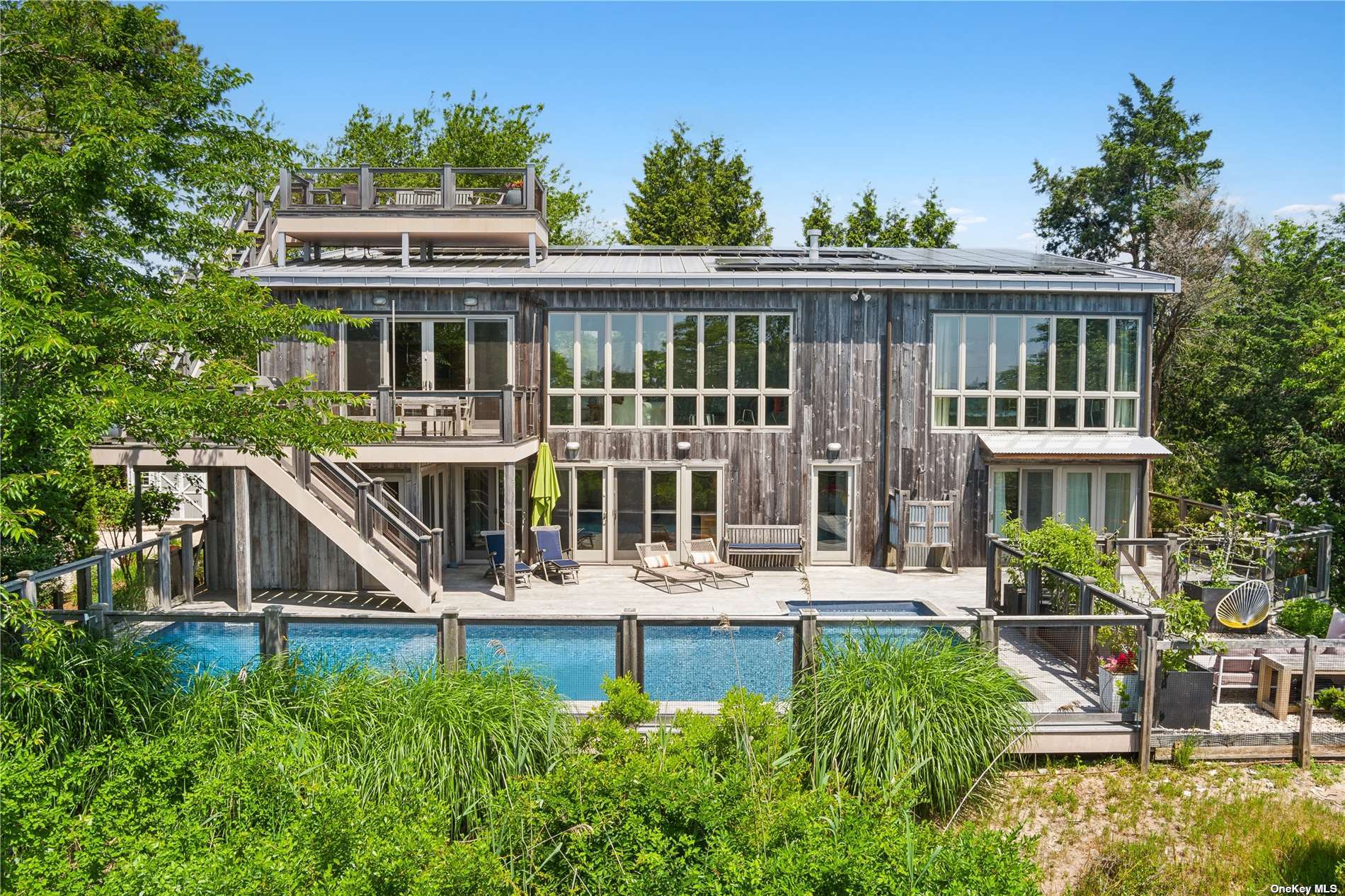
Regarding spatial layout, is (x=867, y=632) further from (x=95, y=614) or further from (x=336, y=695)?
(x=95, y=614)

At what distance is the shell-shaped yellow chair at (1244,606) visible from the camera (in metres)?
10.1

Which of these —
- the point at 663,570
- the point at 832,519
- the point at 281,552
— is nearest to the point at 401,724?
the point at 663,570

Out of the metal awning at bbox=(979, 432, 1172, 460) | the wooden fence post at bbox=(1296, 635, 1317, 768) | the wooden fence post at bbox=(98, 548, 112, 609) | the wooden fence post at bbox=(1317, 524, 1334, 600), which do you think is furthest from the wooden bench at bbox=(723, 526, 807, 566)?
the wooden fence post at bbox=(98, 548, 112, 609)

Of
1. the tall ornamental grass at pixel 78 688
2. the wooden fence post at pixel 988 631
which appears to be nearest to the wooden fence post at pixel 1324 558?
the wooden fence post at pixel 988 631

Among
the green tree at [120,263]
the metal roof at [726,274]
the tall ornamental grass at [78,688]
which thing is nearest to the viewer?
the tall ornamental grass at [78,688]

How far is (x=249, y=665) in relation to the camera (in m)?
6.93

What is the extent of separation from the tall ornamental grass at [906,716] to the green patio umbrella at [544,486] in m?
7.69

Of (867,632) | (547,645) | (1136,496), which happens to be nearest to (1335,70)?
(1136,496)

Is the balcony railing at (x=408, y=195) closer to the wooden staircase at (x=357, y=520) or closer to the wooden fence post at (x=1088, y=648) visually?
the wooden staircase at (x=357, y=520)

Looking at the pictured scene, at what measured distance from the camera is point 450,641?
7004 millimetres

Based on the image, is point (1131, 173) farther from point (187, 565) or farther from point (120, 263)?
point (120, 263)

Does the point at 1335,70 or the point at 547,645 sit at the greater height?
the point at 1335,70

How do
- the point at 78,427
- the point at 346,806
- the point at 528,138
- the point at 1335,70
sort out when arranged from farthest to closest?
the point at 528,138 → the point at 1335,70 → the point at 78,427 → the point at 346,806

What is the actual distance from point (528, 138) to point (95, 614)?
90.0 feet
